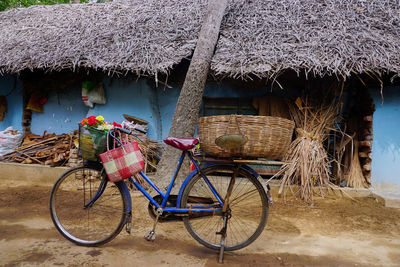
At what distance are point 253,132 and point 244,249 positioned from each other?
1.16 meters

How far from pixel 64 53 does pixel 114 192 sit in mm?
3414

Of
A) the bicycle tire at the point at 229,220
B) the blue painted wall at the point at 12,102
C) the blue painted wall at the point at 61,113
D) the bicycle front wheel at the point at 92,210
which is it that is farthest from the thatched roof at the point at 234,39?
the bicycle front wheel at the point at 92,210

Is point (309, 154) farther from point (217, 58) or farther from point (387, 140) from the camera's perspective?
point (217, 58)

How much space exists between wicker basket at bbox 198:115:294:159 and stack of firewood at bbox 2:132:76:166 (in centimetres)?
395

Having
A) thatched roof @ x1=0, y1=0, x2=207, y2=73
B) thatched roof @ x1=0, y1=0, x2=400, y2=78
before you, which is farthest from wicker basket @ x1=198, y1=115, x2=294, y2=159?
thatched roof @ x1=0, y1=0, x2=207, y2=73

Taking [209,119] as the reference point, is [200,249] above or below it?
below

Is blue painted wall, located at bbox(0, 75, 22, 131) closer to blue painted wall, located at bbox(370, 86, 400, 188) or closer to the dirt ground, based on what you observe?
the dirt ground

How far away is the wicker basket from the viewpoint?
77.2 inches

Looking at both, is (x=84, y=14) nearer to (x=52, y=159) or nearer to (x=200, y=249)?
(x=52, y=159)

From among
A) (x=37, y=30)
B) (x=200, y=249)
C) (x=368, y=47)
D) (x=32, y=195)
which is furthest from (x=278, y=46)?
(x=37, y=30)

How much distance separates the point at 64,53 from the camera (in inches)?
187

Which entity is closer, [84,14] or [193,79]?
[193,79]

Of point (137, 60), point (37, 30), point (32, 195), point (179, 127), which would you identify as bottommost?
point (32, 195)

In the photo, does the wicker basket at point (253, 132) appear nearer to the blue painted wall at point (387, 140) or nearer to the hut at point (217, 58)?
the hut at point (217, 58)
